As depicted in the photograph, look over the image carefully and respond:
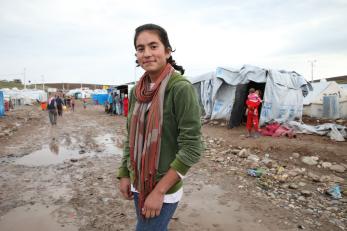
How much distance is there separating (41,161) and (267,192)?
5.37 metres

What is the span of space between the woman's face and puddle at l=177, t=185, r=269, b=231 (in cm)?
263

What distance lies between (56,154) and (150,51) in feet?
23.7

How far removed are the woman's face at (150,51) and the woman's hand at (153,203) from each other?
2.21ft

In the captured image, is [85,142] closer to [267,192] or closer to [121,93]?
[267,192]

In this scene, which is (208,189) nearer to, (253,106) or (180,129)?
(180,129)

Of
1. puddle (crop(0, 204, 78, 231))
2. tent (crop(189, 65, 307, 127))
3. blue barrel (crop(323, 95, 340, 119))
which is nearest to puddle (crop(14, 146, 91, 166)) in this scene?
puddle (crop(0, 204, 78, 231))

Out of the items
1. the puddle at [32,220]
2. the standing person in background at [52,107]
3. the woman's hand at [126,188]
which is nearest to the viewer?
the woman's hand at [126,188]

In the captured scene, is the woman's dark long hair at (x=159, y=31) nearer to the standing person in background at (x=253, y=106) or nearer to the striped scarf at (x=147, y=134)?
the striped scarf at (x=147, y=134)

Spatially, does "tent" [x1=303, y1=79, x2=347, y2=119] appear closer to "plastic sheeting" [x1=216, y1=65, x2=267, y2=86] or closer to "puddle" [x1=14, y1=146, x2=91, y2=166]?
"plastic sheeting" [x1=216, y1=65, x2=267, y2=86]

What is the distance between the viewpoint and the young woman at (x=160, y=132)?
1435 mm

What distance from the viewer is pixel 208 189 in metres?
4.99

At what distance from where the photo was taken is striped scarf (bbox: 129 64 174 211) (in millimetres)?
1473

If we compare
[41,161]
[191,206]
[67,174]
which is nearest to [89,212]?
[191,206]

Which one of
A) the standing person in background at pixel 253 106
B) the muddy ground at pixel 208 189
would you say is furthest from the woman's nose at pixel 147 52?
the standing person in background at pixel 253 106
